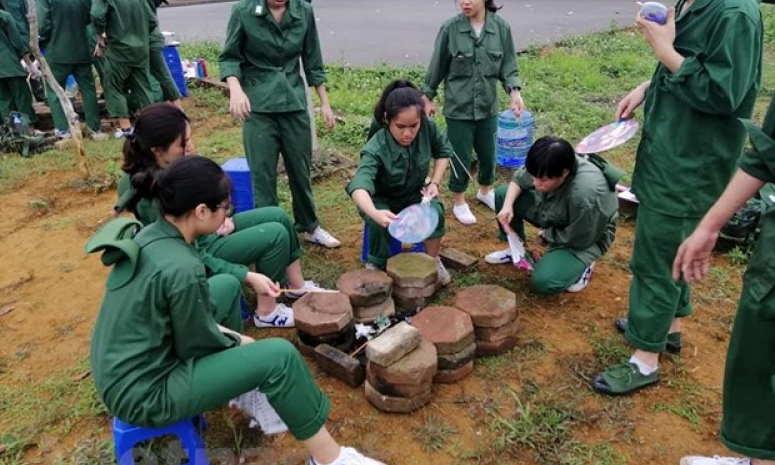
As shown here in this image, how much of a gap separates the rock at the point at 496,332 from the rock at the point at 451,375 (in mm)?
169

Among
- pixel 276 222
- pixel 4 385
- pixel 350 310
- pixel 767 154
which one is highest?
pixel 767 154

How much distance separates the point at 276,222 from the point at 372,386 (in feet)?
3.62

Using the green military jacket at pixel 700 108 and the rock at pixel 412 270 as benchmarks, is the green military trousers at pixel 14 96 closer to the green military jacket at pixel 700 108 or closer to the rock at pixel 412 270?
the rock at pixel 412 270

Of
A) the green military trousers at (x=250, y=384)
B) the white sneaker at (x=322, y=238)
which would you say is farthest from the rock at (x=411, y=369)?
the white sneaker at (x=322, y=238)

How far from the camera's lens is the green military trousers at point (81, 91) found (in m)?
6.52

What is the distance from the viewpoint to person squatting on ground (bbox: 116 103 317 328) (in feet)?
9.06

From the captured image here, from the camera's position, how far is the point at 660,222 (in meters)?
2.57

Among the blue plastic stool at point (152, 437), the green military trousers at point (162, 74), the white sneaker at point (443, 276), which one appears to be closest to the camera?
the blue plastic stool at point (152, 437)

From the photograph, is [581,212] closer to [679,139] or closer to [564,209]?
[564,209]

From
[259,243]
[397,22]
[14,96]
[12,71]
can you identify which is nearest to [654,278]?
[259,243]

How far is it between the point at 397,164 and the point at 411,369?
1315 millimetres

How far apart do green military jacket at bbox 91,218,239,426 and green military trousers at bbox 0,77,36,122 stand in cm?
556

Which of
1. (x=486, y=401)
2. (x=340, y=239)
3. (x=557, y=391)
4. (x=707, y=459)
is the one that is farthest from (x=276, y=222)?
(x=707, y=459)

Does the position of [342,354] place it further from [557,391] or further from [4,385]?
[4,385]
